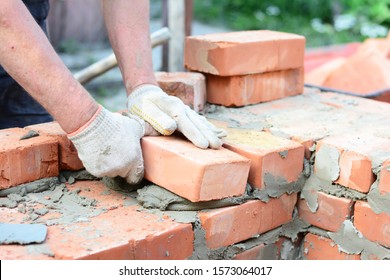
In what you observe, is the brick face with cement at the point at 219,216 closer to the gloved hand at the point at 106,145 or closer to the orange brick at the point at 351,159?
the orange brick at the point at 351,159

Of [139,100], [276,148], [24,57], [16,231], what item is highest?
[24,57]

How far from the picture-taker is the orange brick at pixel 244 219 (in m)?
2.26

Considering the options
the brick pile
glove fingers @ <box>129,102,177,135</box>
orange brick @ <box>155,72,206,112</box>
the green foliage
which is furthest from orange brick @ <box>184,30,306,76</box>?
the green foliage

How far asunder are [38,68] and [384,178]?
1352mm

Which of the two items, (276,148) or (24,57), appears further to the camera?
(276,148)

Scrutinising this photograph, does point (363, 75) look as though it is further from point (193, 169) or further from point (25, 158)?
point (25, 158)

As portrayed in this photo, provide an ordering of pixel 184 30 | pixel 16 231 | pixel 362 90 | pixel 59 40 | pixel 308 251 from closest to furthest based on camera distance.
→ pixel 16 231
pixel 308 251
pixel 362 90
pixel 184 30
pixel 59 40

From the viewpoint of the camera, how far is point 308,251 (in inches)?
105

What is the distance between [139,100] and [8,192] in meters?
0.64

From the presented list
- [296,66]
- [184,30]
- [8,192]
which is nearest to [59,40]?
[184,30]

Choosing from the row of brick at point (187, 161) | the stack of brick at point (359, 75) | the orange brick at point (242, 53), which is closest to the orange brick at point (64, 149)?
the row of brick at point (187, 161)

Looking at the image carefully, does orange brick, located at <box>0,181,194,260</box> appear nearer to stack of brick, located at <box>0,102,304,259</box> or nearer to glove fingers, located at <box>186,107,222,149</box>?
stack of brick, located at <box>0,102,304,259</box>

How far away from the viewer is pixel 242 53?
300 cm

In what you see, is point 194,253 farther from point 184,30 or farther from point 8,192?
point 184,30
